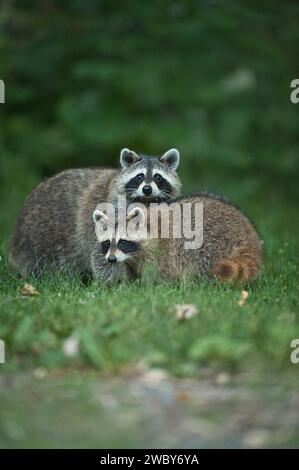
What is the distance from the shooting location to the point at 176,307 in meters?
5.89

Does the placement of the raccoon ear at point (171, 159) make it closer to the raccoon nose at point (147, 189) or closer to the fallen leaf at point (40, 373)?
the raccoon nose at point (147, 189)

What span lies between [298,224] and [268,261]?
2971mm

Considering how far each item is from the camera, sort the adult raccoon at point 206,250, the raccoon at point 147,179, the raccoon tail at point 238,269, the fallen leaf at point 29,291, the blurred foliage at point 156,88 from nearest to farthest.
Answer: the fallen leaf at point 29,291 → the raccoon tail at point 238,269 → the adult raccoon at point 206,250 → the raccoon at point 147,179 → the blurred foliage at point 156,88

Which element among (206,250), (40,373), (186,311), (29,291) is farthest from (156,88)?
(40,373)

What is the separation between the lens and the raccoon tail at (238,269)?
714 cm

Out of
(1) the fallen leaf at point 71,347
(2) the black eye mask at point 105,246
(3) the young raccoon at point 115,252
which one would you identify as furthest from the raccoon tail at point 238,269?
(1) the fallen leaf at point 71,347

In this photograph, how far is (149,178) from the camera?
8188mm

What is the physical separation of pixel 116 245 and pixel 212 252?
731 millimetres

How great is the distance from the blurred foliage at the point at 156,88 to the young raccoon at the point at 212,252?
5777 millimetres

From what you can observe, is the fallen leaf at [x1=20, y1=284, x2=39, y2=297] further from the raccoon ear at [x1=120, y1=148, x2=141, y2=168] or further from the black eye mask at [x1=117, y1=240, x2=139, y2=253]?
the raccoon ear at [x1=120, y1=148, x2=141, y2=168]

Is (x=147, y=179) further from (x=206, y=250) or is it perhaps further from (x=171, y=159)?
(x=206, y=250)

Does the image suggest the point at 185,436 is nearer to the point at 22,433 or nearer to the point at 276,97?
the point at 22,433

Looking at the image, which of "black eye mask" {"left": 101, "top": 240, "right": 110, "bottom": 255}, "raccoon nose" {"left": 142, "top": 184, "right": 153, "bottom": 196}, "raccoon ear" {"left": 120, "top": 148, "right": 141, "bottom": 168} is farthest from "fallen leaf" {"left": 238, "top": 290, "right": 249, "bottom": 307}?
"raccoon ear" {"left": 120, "top": 148, "right": 141, "bottom": 168}

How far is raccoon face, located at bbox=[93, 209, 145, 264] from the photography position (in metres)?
7.19
